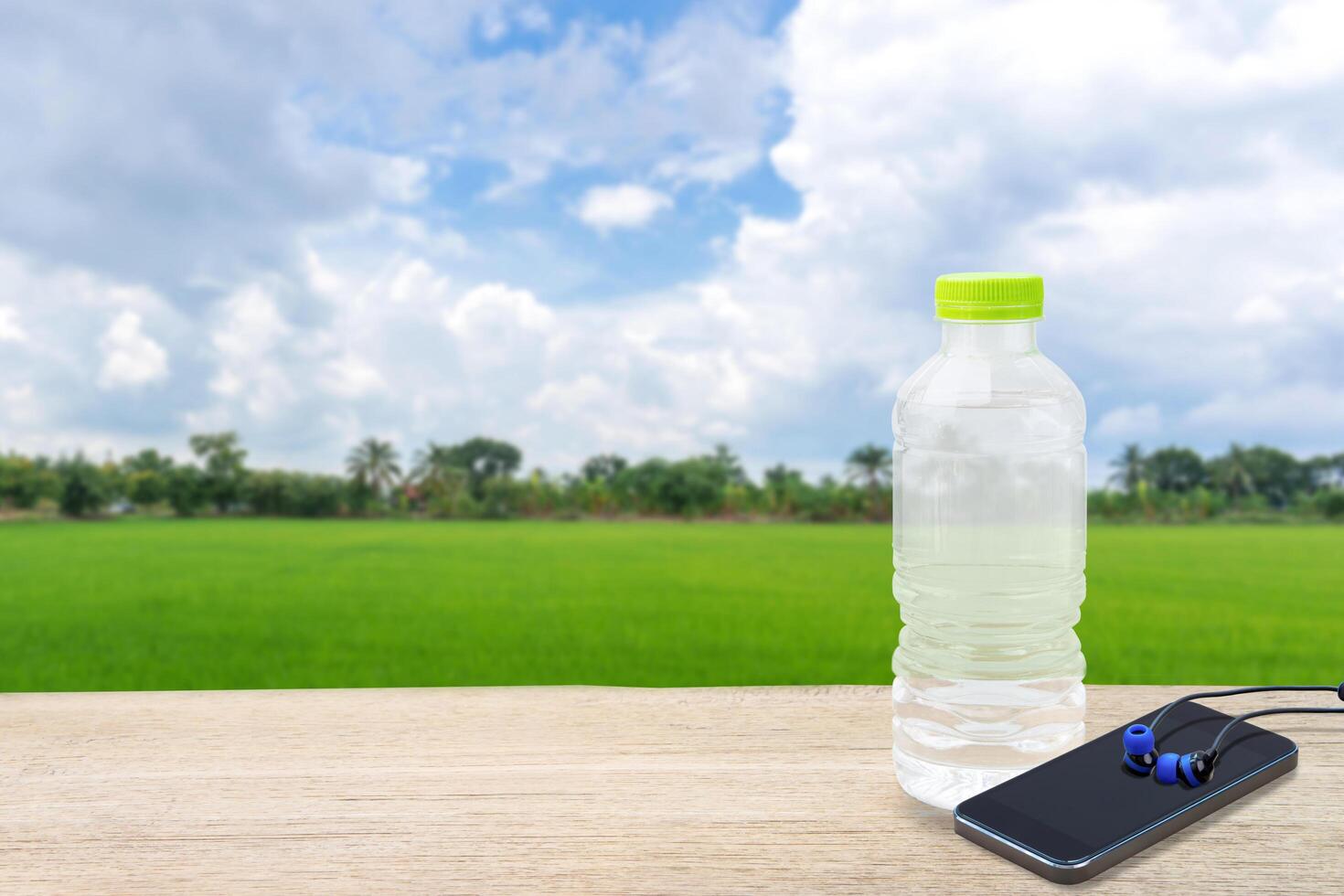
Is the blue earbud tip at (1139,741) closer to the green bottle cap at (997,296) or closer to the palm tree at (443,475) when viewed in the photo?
the green bottle cap at (997,296)

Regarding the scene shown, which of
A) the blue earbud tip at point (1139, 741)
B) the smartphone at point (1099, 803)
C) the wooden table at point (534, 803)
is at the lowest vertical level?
the wooden table at point (534, 803)

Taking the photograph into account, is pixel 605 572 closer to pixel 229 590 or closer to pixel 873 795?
pixel 229 590

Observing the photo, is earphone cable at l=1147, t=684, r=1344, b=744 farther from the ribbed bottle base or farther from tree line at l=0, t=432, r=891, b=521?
tree line at l=0, t=432, r=891, b=521

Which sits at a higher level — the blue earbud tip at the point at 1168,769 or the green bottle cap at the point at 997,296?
the green bottle cap at the point at 997,296

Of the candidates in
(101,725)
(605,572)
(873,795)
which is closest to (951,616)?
(873,795)

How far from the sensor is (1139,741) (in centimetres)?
113

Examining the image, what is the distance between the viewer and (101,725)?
1.46 m

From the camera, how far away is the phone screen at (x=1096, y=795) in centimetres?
98

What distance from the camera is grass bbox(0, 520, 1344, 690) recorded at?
5.77 metres

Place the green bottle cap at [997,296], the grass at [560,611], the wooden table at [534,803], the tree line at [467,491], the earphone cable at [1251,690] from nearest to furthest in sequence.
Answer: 1. the wooden table at [534,803]
2. the green bottle cap at [997,296]
3. the earphone cable at [1251,690]
4. the grass at [560,611]
5. the tree line at [467,491]

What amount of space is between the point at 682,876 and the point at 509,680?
444 centimetres

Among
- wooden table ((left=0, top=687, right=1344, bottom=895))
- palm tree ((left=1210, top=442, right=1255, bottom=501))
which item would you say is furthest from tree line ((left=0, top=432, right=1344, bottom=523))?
wooden table ((left=0, top=687, right=1344, bottom=895))

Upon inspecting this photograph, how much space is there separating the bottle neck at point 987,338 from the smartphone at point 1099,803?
516mm

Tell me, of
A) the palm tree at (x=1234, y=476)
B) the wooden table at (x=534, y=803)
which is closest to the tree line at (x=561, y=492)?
the palm tree at (x=1234, y=476)
